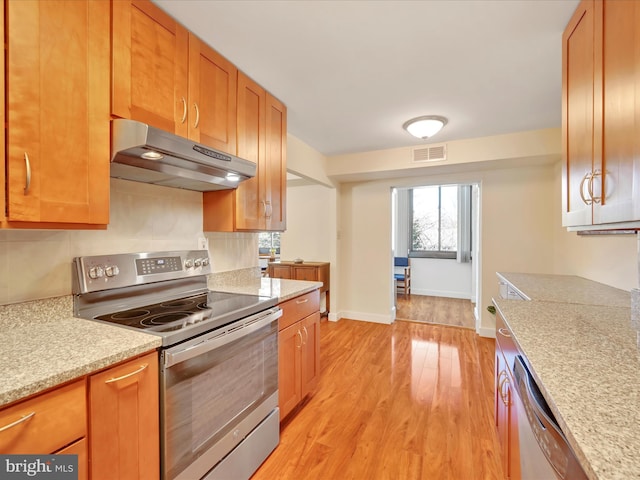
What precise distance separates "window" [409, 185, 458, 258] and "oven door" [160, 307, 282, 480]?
5259 mm

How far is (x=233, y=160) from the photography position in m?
1.63

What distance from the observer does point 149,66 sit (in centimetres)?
138

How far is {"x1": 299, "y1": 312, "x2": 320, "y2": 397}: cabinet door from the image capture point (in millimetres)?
2082

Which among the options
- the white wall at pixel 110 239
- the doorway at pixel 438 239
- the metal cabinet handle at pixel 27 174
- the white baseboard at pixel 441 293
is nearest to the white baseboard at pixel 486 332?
the doorway at pixel 438 239

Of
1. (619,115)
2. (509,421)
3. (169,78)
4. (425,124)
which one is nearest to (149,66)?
(169,78)

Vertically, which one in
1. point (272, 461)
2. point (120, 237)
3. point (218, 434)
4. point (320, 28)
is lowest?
point (272, 461)

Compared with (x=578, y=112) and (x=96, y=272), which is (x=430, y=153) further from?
(x=96, y=272)

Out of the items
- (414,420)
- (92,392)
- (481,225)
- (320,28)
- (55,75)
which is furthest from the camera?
(481,225)

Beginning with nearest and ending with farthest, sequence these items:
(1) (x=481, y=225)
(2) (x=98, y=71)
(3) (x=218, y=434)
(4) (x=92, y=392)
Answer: (4) (x=92, y=392), (2) (x=98, y=71), (3) (x=218, y=434), (1) (x=481, y=225)

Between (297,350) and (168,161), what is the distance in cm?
141

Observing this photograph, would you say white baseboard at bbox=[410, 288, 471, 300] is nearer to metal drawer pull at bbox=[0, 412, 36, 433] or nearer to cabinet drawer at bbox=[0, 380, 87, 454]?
cabinet drawer at bbox=[0, 380, 87, 454]

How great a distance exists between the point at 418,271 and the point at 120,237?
569cm

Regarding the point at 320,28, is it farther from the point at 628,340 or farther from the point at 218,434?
the point at 218,434

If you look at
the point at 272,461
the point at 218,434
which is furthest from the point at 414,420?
the point at 218,434
